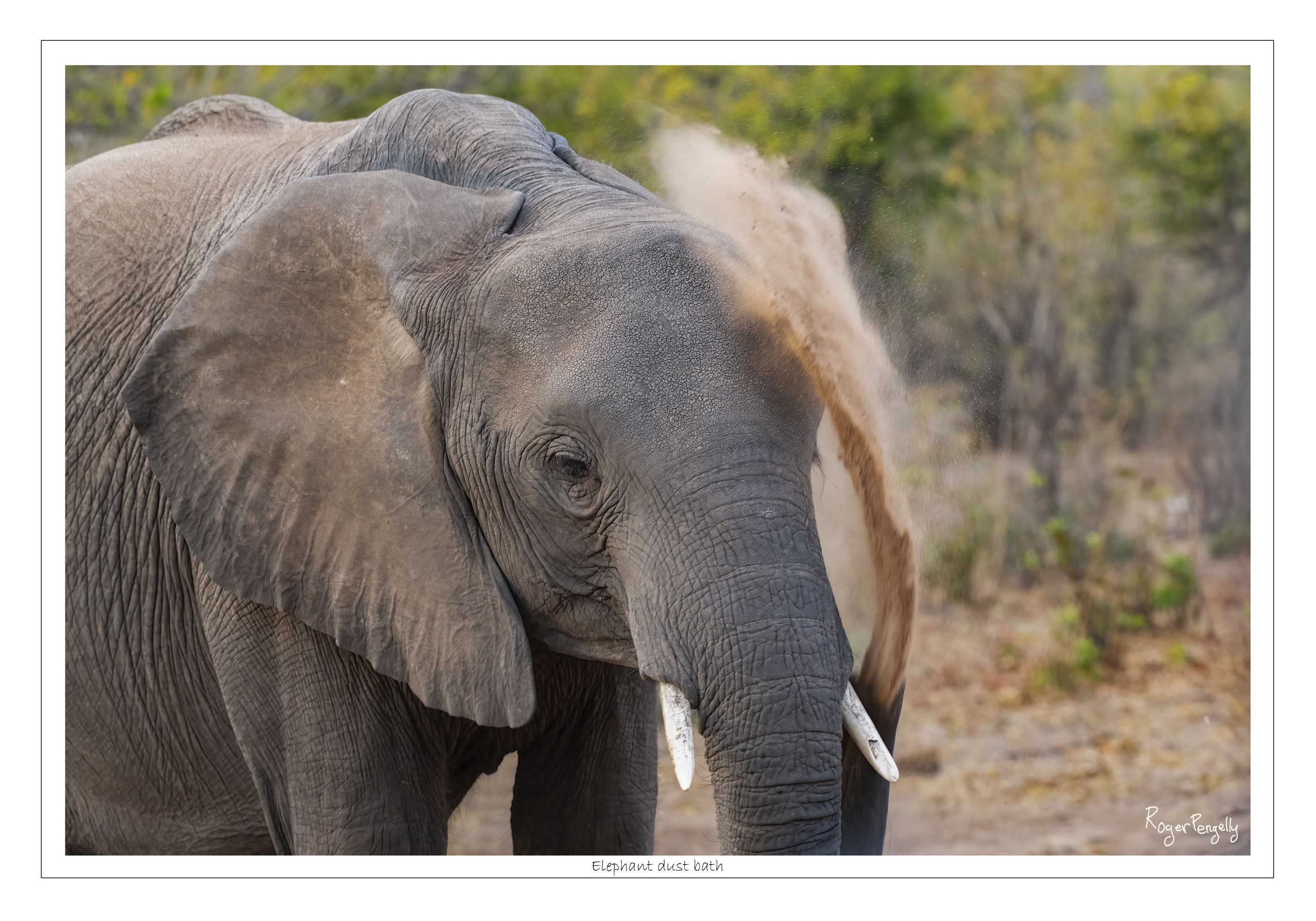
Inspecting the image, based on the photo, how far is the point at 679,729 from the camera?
6.99 ft

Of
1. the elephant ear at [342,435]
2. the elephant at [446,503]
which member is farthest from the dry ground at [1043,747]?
the elephant ear at [342,435]

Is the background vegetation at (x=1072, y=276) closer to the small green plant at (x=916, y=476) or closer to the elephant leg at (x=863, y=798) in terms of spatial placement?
the small green plant at (x=916, y=476)

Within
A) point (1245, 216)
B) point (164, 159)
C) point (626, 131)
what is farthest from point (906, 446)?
point (1245, 216)

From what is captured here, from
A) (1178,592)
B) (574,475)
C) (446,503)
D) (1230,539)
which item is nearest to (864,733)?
(574,475)

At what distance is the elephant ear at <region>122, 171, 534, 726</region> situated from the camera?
2.38 meters

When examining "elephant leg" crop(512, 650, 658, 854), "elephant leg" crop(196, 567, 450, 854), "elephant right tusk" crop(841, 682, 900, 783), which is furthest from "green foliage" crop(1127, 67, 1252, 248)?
"elephant leg" crop(196, 567, 450, 854)

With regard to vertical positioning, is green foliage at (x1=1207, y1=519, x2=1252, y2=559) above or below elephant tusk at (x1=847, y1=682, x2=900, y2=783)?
above

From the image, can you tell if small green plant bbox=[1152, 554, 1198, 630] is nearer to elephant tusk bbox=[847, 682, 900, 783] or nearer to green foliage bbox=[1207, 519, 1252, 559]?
green foliage bbox=[1207, 519, 1252, 559]

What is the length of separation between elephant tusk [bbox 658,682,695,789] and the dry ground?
86.3 inches

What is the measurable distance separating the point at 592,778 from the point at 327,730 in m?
0.62

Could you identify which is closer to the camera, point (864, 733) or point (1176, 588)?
point (864, 733)
